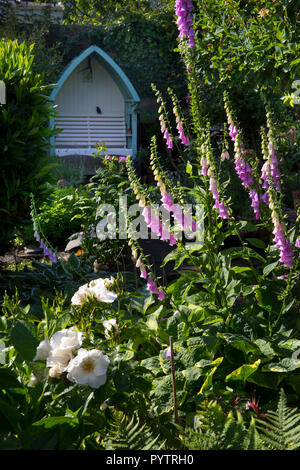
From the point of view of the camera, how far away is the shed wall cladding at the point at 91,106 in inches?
384

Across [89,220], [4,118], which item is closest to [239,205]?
[89,220]

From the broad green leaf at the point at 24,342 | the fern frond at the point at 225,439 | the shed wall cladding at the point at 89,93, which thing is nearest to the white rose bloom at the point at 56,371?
the broad green leaf at the point at 24,342

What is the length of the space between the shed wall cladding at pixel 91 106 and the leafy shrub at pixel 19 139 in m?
5.79

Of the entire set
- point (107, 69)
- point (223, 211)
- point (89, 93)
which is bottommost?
point (223, 211)

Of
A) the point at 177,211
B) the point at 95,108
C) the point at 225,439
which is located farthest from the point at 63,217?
the point at 95,108

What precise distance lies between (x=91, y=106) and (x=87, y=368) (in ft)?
29.9

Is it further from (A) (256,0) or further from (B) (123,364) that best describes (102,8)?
(B) (123,364)

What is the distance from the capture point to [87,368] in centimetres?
138

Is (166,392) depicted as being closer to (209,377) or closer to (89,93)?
(209,377)

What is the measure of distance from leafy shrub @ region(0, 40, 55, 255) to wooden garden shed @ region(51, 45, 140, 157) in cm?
554

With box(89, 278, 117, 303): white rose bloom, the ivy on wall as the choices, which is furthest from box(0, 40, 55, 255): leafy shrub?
the ivy on wall

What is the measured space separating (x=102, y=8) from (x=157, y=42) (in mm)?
4955

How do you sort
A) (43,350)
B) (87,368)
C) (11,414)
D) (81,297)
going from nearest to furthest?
1. (11,414)
2. (87,368)
3. (43,350)
4. (81,297)

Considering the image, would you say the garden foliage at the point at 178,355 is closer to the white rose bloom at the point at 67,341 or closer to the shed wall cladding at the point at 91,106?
the white rose bloom at the point at 67,341
